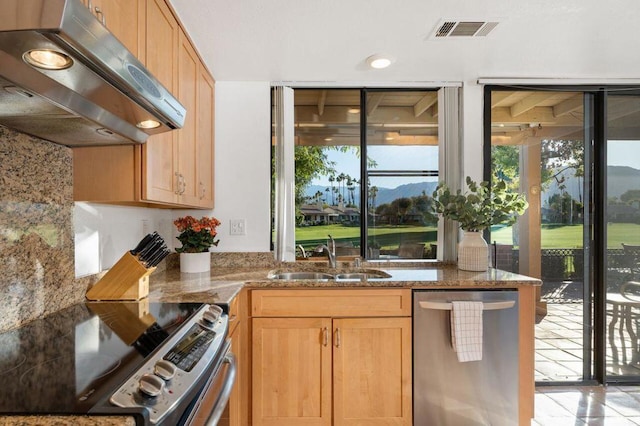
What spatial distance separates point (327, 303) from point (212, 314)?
820mm

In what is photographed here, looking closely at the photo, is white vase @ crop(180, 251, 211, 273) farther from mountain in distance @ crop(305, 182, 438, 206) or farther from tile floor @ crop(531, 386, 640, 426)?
tile floor @ crop(531, 386, 640, 426)

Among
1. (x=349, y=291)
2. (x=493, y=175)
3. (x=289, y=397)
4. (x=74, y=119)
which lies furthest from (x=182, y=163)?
(x=493, y=175)

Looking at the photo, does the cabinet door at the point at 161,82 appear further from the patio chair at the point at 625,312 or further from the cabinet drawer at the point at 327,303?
the patio chair at the point at 625,312

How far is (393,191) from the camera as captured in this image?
8.93 feet

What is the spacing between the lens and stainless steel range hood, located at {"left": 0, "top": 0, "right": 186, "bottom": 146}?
0.67 meters

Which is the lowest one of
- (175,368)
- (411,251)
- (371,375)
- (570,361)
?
(570,361)

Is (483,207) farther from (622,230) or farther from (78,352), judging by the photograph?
(78,352)

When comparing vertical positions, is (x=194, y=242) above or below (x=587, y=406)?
above

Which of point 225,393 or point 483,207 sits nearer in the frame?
point 225,393

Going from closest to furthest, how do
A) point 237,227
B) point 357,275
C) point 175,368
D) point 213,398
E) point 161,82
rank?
point 175,368
point 213,398
point 161,82
point 357,275
point 237,227

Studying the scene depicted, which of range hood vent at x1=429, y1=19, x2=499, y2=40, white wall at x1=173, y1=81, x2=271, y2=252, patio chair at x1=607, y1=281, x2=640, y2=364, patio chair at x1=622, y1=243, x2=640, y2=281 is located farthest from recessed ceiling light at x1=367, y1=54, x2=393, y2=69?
patio chair at x1=607, y1=281, x2=640, y2=364

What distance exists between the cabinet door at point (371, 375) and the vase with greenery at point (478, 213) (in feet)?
2.35

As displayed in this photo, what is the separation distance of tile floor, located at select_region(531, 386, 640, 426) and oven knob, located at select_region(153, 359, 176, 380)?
2292mm

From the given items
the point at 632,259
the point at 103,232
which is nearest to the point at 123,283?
the point at 103,232
